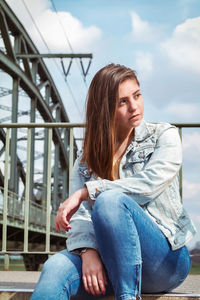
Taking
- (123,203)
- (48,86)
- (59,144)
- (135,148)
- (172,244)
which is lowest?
(172,244)

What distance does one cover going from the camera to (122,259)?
4.83ft

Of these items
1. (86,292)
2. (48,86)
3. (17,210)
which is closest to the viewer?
(86,292)

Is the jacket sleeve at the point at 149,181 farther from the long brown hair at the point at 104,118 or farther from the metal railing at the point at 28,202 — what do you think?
the metal railing at the point at 28,202

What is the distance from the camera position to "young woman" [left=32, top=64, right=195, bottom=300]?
1.50 m

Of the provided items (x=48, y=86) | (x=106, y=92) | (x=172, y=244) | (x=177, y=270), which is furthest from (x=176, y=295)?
(x=48, y=86)

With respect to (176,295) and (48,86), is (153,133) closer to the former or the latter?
(176,295)

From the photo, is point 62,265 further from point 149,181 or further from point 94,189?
point 149,181

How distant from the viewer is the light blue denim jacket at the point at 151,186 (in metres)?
1.62

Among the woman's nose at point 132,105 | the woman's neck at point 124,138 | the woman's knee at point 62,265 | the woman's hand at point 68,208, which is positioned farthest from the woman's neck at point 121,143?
the woman's knee at point 62,265

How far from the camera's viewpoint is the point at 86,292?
5.38 feet

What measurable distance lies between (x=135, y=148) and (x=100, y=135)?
0.14 meters

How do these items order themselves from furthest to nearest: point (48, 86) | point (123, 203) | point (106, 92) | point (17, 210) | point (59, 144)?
point (59, 144) < point (48, 86) < point (17, 210) < point (106, 92) < point (123, 203)

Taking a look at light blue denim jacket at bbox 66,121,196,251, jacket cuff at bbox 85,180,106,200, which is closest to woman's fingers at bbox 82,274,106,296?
light blue denim jacket at bbox 66,121,196,251

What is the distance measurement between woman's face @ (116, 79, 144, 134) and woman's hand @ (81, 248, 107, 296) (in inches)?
21.0
